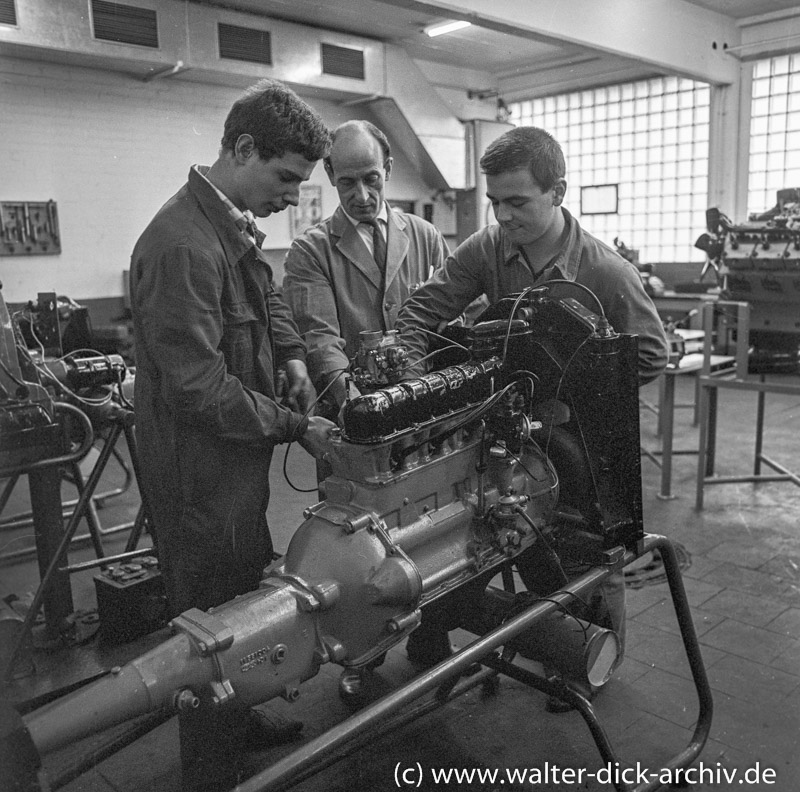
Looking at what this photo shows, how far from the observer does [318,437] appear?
1427mm


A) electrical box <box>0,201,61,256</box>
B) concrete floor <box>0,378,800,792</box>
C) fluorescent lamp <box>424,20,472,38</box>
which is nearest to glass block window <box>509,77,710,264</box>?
fluorescent lamp <box>424,20,472,38</box>

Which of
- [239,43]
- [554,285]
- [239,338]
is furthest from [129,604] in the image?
[239,43]

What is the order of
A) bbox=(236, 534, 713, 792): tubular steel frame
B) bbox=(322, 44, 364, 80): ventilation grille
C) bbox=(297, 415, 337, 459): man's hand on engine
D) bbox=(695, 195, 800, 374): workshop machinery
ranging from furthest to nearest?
bbox=(322, 44, 364, 80): ventilation grille, bbox=(695, 195, 800, 374): workshop machinery, bbox=(297, 415, 337, 459): man's hand on engine, bbox=(236, 534, 713, 792): tubular steel frame

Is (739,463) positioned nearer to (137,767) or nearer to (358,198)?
(358,198)

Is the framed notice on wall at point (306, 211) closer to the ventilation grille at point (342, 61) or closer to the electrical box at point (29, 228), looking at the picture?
the ventilation grille at point (342, 61)

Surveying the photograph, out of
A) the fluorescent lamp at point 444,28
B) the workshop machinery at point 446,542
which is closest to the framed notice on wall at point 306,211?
the fluorescent lamp at point 444,28

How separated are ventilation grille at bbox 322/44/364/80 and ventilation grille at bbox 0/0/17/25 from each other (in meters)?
2.47

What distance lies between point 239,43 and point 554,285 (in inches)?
157

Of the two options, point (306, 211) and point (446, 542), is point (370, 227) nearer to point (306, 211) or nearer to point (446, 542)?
point (446, 542)

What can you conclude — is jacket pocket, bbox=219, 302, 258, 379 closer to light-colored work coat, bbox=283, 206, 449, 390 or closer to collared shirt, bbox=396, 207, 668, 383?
collared shirt, bbox=396, 207, 668, 383

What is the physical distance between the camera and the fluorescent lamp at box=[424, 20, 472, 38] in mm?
7055

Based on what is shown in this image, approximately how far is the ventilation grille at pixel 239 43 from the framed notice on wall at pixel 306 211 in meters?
1.88

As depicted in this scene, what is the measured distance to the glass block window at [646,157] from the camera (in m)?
8.43

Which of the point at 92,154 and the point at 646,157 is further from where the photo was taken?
the point at 646,157
